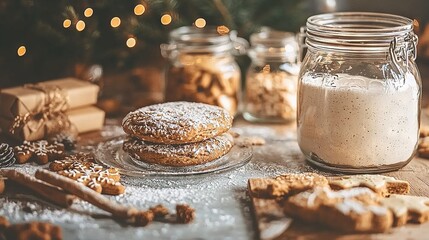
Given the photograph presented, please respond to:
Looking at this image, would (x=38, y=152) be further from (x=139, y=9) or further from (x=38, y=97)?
(x=139, y=9)

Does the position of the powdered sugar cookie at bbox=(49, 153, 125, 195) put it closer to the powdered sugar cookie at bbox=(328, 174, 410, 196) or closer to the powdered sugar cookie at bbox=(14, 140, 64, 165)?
the powdered sugar cookie at bbox=(14, 140, 64, 165)

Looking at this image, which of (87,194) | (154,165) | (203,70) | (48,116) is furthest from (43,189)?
(203,70)

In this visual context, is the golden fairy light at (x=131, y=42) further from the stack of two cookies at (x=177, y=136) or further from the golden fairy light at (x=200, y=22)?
the stack of two cookies at (x=177, y=136)

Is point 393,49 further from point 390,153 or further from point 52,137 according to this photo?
point 52,137

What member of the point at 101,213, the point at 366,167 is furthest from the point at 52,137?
the point at 366,167

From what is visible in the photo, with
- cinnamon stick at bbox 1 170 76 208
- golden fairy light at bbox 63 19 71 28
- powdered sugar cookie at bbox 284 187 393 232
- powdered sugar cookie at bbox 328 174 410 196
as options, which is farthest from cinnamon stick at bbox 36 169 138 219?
golden fairy light at bbox 63 19 71 28

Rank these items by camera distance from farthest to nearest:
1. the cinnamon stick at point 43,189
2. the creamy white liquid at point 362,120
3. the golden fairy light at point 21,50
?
the golden fairy light at point 21,50 → the creamy white liquid at point 362,120 → the cinnamon stick at point 43,189

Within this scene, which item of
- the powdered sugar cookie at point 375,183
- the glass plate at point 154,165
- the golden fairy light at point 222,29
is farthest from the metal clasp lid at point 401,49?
the golden fairy light at point 222,29
